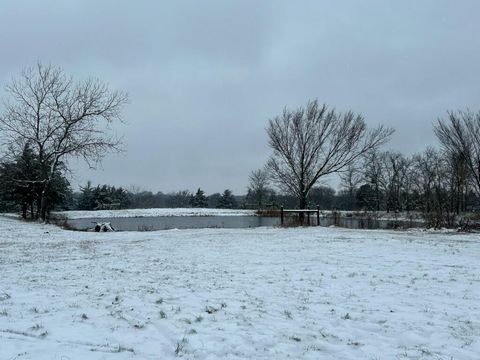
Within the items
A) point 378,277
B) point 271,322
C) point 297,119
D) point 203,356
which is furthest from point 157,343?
point 297,119

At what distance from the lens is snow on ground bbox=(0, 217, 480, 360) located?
4496 mm

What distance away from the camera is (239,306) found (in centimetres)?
612

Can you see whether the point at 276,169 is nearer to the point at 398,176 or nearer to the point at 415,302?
the point at 415,302

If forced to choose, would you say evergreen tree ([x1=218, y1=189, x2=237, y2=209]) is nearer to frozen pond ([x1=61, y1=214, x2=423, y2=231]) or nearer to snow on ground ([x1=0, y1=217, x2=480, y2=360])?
frozen pond ([x1=61, y1=214, x2=423, y2=231])

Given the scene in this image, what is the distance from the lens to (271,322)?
5.42 m

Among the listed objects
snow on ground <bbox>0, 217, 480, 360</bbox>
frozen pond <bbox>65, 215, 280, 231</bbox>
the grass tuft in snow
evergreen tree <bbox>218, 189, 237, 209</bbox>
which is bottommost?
the grass tuft in snow

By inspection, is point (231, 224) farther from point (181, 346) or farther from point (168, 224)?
point (181, 346)

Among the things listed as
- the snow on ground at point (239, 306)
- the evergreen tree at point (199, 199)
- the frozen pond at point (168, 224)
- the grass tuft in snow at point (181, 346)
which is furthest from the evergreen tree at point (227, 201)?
the grass tuft in snow at point (181, 346)

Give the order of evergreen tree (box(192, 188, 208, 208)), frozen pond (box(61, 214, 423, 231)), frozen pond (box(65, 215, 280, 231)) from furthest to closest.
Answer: evergreen tree (box(192, 188, 208, 208)), frozen pond (box(65, 215, 280, 231)), frozen pond (box(61, 214, 423, 231))

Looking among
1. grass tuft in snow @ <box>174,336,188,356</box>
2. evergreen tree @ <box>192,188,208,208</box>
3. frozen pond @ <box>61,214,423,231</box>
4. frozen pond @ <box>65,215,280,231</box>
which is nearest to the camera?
grass tuft in snow @ <box>174,336,188,356</box>

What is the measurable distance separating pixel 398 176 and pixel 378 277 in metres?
67.3

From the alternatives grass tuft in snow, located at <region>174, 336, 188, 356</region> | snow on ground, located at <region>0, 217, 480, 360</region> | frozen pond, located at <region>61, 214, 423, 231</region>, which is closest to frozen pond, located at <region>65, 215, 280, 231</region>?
frozen pond, located at <region>61, 214, 423, 231</region>

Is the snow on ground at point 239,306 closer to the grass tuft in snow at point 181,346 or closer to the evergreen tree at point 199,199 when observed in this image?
the grass tuft in snow at point 181,346

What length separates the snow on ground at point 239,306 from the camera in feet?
14.8
